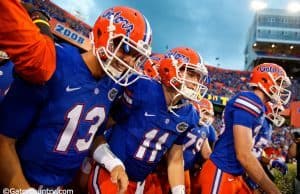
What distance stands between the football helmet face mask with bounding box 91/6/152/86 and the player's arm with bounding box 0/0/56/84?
1.32 ft

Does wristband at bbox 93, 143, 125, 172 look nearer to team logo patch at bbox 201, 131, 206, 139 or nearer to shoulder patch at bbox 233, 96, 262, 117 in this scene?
shoulder patch at bbox 233, 96, 262, 117

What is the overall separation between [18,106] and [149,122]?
1.11m

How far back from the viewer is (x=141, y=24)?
199cm

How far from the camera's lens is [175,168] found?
274 cm

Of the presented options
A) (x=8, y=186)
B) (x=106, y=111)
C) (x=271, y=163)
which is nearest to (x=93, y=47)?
(x=106, y=111)

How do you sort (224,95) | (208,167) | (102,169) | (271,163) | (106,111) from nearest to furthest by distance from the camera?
(106,111), (102,169), (208,167), (271,163), (224,95)

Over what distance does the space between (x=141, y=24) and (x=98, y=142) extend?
77cm

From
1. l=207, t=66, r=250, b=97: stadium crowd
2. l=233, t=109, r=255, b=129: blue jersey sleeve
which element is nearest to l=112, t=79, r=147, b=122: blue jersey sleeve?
l=233, t=109, r=255, b=129: blue jersey sleeve

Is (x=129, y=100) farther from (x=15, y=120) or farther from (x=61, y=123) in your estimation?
(x=15, y=120)

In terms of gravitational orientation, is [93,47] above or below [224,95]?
above

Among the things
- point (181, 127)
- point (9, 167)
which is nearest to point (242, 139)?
point (181, 127)

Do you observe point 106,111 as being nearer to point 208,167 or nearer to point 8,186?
point 8,186

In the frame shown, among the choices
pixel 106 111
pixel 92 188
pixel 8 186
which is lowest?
pixel 92 188

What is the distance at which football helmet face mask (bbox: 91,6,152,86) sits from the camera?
6.08ft
